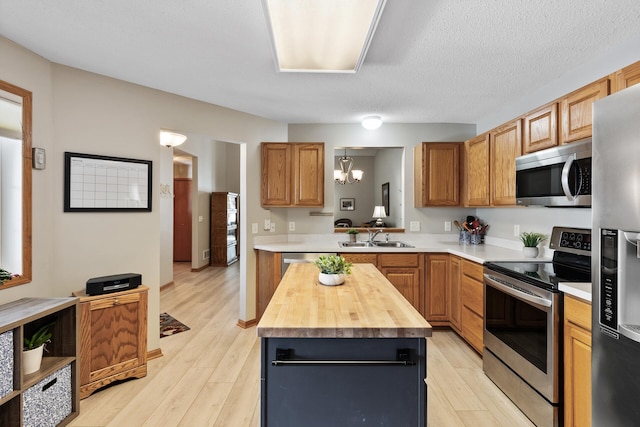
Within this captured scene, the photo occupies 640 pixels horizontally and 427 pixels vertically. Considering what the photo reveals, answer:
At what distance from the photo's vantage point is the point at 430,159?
3768 millimetres

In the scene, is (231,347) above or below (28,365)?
below

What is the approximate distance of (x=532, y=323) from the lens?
6.76 ft

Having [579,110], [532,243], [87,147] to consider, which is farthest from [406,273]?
[87,147]

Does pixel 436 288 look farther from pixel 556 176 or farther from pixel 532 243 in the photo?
pixel 556 176

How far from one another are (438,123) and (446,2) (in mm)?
2557

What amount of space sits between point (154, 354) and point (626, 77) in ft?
12.6

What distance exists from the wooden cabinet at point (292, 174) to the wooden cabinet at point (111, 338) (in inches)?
69.0

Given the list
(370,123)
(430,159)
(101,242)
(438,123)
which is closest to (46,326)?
(101,242)

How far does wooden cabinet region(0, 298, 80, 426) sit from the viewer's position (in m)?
1.71

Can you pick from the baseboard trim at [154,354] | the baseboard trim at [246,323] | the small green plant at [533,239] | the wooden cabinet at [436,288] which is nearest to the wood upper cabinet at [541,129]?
the small green plant at [533,239]

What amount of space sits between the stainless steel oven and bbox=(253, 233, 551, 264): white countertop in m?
0.29

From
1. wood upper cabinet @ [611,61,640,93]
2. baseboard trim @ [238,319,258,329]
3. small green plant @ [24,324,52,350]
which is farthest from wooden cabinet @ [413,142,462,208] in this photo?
small green plant @ [24,324,52,350]

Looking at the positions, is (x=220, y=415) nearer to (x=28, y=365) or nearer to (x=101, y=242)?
(x=28, y=365)

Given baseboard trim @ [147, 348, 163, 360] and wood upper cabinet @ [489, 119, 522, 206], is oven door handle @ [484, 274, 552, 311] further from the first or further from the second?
baseboard trim @ [147, 348, 163, 360]
